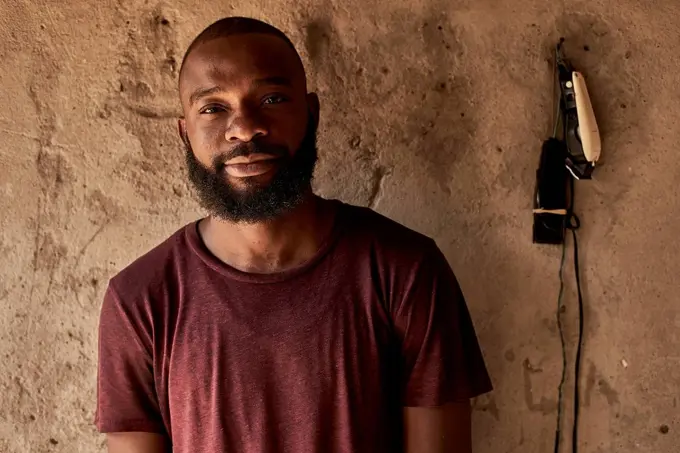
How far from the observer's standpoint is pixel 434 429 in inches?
44.9

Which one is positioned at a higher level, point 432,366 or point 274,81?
point 274,81

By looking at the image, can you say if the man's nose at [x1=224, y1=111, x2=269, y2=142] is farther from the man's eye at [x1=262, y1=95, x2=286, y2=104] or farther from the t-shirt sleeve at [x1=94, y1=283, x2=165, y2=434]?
the t-shirt sleeve at [x1=94, y1=283, x2=165, y2=434]

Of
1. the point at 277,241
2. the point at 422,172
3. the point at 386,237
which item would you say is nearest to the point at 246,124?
the point at 277,241

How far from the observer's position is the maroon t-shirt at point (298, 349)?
3.74 ft

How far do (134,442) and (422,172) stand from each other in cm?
79

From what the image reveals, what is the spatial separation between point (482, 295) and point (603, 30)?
611 mm

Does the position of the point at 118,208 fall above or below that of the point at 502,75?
below

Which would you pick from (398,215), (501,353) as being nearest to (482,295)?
(501,353)

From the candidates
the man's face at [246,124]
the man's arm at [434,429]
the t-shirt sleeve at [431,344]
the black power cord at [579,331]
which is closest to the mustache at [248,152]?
the man's face at [246,124]

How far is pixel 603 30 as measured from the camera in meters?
1.33

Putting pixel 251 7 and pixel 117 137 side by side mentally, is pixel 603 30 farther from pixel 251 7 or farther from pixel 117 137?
pixel 117 137

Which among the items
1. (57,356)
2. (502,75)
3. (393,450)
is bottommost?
(393,450)

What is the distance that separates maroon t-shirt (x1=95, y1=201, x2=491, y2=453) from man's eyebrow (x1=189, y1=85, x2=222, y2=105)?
279 mm

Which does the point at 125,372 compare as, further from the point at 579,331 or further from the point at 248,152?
the point at 579,331
